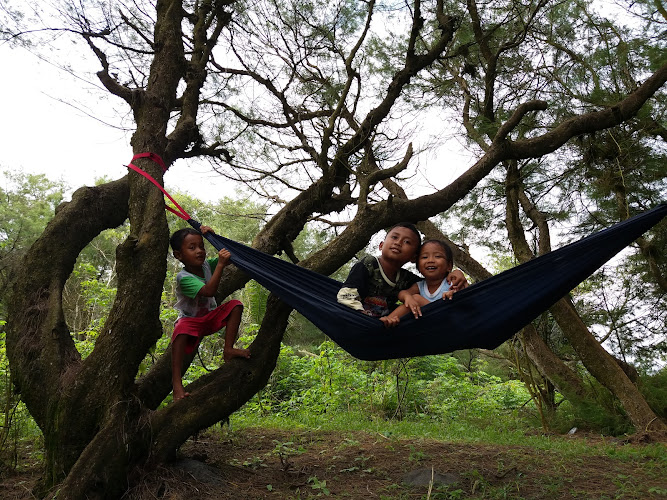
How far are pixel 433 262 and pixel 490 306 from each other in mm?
272

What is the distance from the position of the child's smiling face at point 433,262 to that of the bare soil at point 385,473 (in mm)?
768

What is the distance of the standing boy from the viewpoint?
2000 millimetres

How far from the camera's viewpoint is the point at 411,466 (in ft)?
7.68

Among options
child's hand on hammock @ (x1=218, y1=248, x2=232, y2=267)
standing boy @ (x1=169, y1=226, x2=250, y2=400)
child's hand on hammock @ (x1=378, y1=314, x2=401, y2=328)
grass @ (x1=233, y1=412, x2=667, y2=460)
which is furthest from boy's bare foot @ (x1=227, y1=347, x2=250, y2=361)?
grass @ (x1=233, y1=412, x2=667, y2=460)

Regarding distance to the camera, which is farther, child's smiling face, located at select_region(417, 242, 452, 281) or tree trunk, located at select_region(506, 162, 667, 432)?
tree trunk, located at select_region(506, 162, 667, 432)

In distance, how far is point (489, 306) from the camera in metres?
1.82

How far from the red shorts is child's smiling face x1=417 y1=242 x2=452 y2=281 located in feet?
Answer: 2.45

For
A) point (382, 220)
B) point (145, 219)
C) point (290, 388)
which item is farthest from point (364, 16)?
point (290, 388)

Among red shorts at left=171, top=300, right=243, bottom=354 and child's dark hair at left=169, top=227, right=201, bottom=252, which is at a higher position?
child's dark hair at left=169, top=227, right=201, bottom=252

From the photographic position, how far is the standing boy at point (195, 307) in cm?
200

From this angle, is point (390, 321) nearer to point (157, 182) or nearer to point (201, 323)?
point (201, 323)

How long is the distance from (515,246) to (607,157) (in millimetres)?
943

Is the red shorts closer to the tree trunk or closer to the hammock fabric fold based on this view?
the hammock fabric fold

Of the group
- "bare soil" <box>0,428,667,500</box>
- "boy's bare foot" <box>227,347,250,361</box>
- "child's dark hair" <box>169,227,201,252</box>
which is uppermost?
"child's dark hair" <box>169,227,201,252</box>
